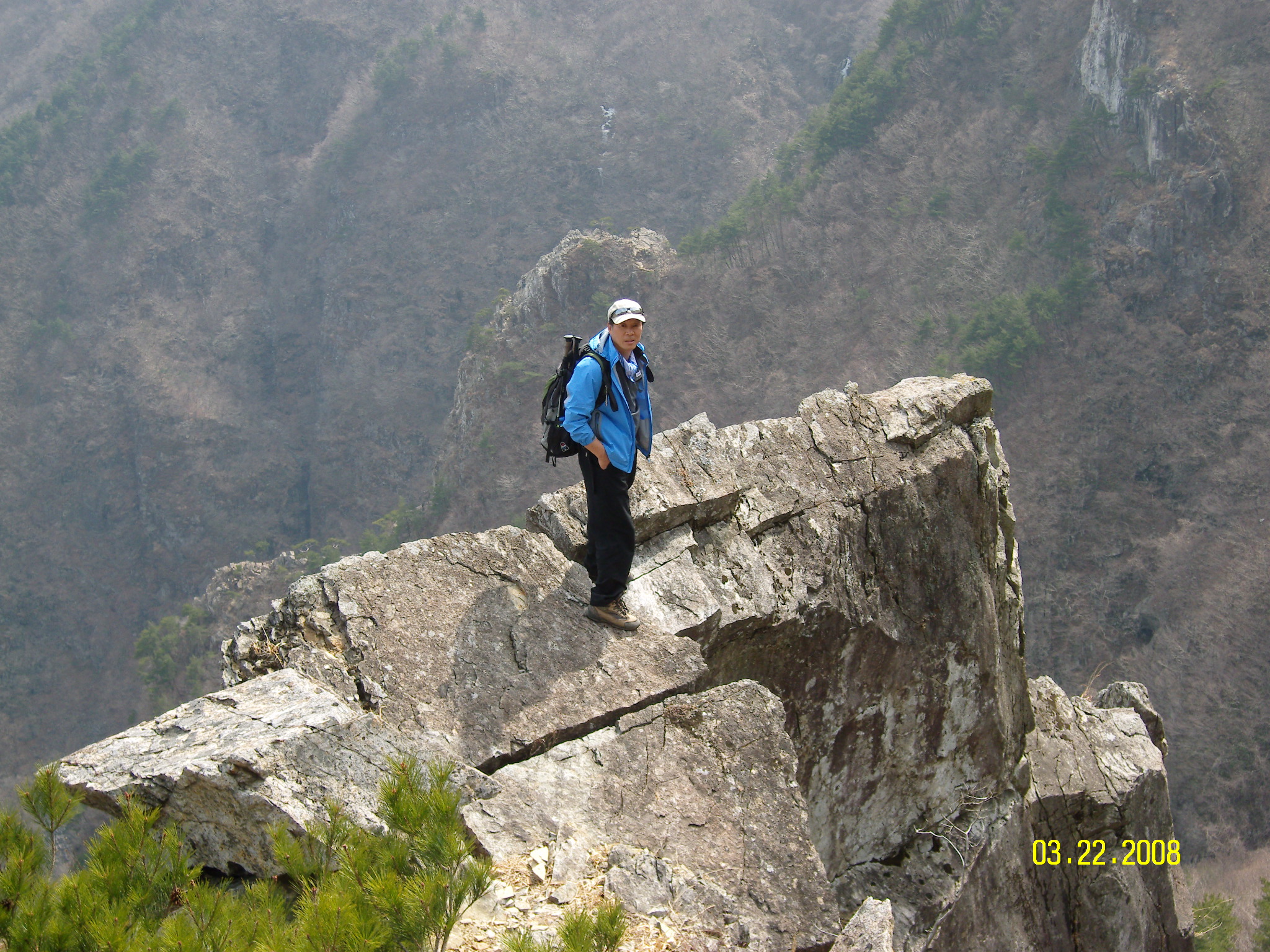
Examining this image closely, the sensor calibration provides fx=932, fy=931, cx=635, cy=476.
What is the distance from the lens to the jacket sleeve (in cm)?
510

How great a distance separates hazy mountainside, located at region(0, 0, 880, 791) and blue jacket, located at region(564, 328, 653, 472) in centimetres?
4334

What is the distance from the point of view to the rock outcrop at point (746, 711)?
4.16 m

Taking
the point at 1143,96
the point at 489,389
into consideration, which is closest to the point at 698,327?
the point at 489,389

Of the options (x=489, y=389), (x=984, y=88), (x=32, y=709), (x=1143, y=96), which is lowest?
(x=32, y=709)

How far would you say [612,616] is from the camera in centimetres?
566

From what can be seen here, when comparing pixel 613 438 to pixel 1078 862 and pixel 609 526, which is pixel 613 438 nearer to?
pixel 609 526

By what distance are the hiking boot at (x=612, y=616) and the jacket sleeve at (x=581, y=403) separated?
113 cm

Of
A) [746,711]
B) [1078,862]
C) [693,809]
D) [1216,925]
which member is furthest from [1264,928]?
[693,809]

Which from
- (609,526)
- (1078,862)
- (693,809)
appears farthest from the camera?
(1078,862)

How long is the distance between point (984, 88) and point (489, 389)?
23.0m

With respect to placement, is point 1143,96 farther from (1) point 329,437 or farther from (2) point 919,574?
(1) point 329,437

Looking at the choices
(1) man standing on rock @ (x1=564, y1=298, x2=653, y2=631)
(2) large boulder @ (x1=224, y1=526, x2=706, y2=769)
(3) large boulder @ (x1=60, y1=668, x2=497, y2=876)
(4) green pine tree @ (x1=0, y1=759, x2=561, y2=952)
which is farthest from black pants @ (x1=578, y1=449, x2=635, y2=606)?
(4) green pine tree @ (x1=0, y1=759, x2=561, y2=952)

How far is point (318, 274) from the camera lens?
55250 millimetres
